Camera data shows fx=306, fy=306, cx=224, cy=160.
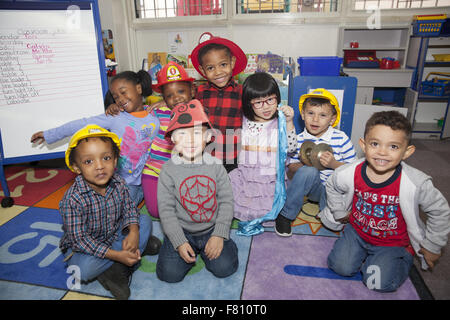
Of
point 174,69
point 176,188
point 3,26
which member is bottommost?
point 176,188

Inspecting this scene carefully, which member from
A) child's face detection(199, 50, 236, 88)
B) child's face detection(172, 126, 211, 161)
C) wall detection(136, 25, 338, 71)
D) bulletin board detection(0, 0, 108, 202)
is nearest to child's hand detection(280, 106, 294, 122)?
child's face detection(199, 50, 236, 88)

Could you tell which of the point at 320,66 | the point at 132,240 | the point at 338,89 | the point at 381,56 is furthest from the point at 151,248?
the point at 381,56

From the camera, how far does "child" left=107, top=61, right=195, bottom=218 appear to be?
1.94 m

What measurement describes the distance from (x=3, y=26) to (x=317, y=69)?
2.28 meters

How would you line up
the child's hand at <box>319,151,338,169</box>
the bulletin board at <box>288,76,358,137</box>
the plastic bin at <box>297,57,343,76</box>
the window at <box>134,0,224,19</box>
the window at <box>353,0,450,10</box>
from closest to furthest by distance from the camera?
the child's hand at <box>319,151,338,169</box>
the bulletin board at <box>288,76,358,137</box>
the plastic bin at <box>297,57,343,76</box>
the window at <box>353,0,450,10</box>
the window at <box>134,0,224,19</box>

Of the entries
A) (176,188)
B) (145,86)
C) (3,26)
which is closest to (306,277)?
(176,188)

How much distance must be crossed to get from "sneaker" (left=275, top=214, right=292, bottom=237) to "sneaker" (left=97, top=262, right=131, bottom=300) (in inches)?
35.3

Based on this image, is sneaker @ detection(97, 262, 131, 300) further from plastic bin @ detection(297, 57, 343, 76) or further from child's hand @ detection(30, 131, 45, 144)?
plastic bin @ detection(297, 57, 343, 76)

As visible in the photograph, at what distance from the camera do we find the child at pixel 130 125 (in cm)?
199

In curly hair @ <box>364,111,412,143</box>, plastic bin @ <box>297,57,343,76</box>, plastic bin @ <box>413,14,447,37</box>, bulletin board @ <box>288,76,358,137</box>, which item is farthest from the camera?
plastic bin @ <box>413,14,447,37</box>

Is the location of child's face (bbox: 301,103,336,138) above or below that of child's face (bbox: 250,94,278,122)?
A: below

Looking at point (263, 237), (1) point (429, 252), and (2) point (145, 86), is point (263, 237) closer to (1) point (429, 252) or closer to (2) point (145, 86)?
(1) point (429, 252)

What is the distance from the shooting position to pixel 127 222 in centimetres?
156

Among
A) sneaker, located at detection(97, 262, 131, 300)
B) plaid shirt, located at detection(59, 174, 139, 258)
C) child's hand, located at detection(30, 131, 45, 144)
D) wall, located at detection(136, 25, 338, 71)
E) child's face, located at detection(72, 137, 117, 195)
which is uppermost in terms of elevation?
wall, located at detection(136, 25, 338, 71)
